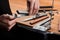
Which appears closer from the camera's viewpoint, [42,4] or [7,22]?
[7,22]

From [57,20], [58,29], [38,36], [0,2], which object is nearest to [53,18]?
[57,20]

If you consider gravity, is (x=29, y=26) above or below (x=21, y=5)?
below

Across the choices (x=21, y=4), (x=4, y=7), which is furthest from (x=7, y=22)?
(x=21, y=4)

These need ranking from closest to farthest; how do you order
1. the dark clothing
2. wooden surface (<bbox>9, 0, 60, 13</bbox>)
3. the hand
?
1. the hand
2. the dark clothing
3. wooden surface (<bbox>9, 0, 60, 13</bbox>)

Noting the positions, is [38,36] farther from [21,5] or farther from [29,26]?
[21,5]

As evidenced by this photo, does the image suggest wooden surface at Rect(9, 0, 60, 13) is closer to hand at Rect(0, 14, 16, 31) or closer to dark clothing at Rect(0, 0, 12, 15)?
dark clothing at Rect(0, 0, 12, 15)

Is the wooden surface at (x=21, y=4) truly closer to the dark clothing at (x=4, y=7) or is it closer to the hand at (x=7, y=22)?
the dark clothing at (x=4, y=7)

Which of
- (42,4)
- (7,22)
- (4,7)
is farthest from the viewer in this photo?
(42,4)

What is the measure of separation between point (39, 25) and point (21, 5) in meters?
0.44

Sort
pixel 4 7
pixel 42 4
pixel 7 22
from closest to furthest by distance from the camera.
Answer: pixel 7 22 → pixel 4 7 → pixel 42 4

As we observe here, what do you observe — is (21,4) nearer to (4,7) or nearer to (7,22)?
(4,7)

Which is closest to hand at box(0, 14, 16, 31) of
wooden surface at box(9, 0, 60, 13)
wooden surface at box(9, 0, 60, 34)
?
wooden surface at box(9, 0, 60, 34)

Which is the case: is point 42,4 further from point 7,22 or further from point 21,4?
point 7,22

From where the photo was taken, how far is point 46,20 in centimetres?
100
